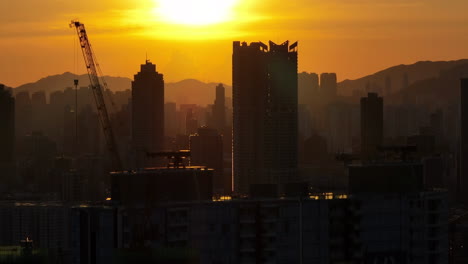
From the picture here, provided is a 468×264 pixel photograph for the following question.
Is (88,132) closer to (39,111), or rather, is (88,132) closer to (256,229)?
(39,111)

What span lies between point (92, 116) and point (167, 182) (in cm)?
10072

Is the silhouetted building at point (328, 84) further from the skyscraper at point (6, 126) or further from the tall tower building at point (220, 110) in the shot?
the skyscraper at point (6, 126)

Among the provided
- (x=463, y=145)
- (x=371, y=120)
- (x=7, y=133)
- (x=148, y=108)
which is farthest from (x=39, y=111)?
(x=463, y=145)

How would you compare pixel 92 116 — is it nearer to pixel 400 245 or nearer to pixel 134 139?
pixel 134 139

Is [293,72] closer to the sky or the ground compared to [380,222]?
closer to the sky

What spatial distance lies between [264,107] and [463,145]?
21.5 metres

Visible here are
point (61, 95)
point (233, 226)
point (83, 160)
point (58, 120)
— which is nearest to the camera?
point (233, 226)

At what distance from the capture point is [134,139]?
110562 mm

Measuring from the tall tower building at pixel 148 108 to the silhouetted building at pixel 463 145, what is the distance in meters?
28.6

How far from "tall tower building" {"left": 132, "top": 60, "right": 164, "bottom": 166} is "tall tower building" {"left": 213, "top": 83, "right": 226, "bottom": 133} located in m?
8.55

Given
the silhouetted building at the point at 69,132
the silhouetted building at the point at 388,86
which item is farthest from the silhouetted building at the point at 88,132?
the silhouetted building at the point at 388,86

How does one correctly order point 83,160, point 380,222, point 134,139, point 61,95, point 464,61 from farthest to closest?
point 464,61
point 61,95
point 83,160
point 134,139
point 380,222

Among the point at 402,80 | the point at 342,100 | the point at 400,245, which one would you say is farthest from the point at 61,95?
the point at 400,245

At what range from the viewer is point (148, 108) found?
130 meters
